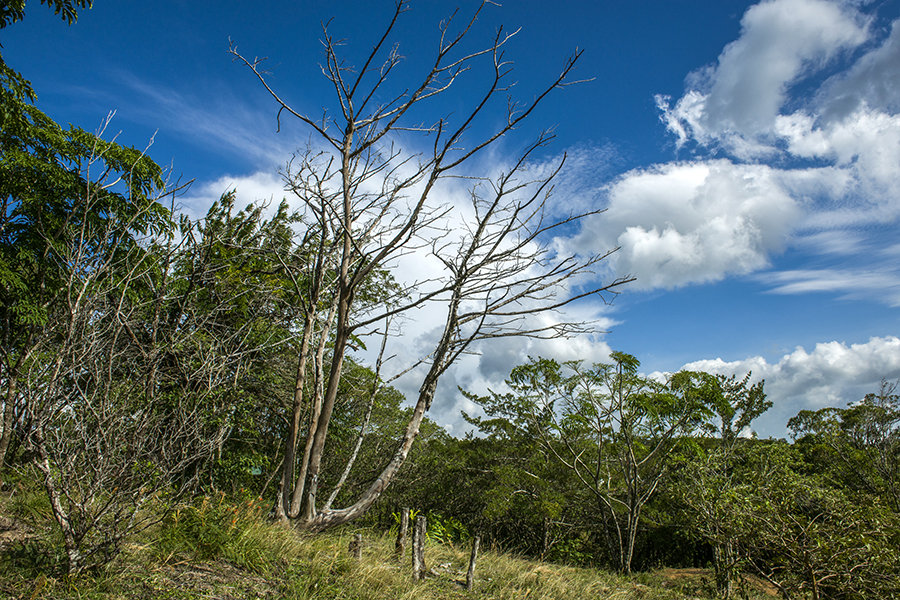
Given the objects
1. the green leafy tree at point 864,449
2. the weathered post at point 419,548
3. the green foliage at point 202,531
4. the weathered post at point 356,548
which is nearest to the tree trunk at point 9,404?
the green foliage at point 202,531

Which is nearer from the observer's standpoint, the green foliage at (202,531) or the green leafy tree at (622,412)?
the green foliage at (202,531)

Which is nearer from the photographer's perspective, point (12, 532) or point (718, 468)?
point (12, 532)

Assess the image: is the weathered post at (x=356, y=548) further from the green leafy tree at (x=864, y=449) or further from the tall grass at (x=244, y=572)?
the green leafy tree at (x=864, y=449)

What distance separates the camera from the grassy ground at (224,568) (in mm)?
3600

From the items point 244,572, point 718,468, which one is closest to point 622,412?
point 718,468

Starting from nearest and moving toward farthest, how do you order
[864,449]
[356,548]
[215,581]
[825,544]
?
[215,581] < [825,544] < [356,548] < [864,449]

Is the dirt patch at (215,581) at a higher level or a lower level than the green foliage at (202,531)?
lower

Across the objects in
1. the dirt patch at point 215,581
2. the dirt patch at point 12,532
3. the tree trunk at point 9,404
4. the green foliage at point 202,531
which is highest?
the tree trunk at point 9,404

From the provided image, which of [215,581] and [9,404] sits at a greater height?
[9,404]

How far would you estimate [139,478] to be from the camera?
4.22 m

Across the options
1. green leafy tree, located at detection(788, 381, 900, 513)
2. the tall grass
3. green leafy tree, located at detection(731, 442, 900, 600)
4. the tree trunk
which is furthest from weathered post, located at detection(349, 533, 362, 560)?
green leafy tree, located at detection(788, 381, 900, 513)

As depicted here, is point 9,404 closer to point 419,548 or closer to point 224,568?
point 224,568

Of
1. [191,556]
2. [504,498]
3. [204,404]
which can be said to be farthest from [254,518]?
[504,498]

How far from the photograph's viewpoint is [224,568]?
438cm
